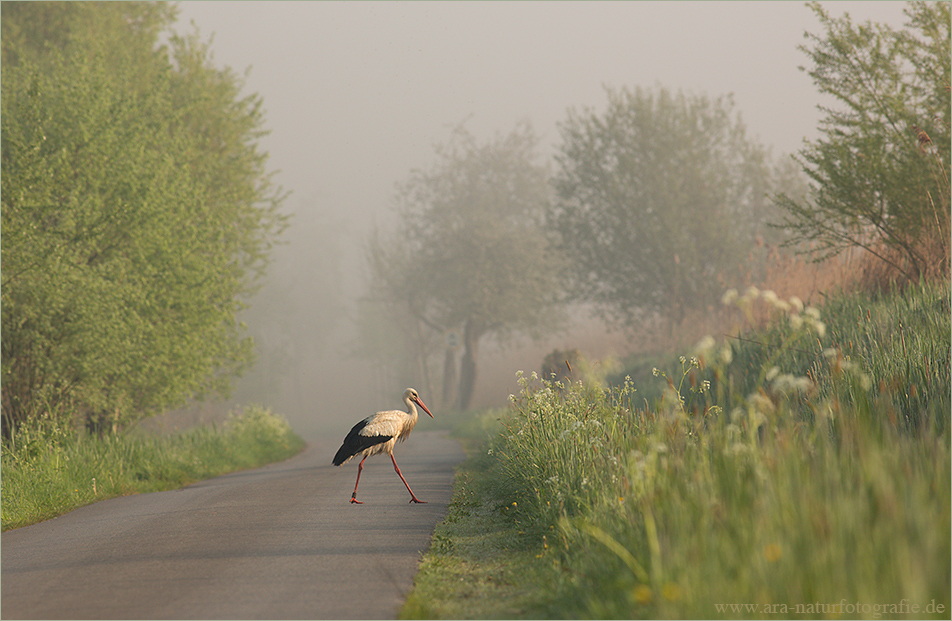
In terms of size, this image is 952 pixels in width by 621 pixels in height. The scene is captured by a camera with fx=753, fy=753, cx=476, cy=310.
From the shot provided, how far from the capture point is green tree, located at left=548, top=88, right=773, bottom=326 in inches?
1224

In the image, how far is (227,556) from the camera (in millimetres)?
7086

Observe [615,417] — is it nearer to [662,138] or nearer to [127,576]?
[127,576]

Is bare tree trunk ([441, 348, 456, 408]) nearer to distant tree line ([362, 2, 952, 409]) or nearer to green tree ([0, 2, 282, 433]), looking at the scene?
distant tree line ([362, 2, 952, 409])

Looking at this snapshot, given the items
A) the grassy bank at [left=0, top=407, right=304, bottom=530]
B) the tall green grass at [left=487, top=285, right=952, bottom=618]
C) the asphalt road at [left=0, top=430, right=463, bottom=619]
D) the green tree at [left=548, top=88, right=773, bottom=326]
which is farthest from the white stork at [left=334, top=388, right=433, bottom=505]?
the green tree at [left=548, top=88, right=773, bottom=326]

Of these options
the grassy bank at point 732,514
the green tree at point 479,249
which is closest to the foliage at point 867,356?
the grassy bank at point 732,514

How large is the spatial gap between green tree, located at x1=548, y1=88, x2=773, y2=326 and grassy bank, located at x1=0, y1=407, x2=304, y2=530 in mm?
17457

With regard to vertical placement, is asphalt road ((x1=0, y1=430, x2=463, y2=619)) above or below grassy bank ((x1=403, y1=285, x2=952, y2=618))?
below

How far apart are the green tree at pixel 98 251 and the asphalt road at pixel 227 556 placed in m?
5.01

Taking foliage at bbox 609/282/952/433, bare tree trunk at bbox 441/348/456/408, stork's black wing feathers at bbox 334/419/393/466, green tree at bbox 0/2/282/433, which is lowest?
bare tree trunk at bbox 441/348/456/408

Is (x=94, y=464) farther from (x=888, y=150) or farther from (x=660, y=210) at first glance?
(x=660, y=210)

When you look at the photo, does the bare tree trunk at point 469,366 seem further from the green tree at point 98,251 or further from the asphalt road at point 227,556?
the asphalt road at point 227,556

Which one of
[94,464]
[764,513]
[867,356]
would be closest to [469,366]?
[94,464]

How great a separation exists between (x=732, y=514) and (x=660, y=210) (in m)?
27.9

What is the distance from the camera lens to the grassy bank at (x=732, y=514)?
3910 mm
